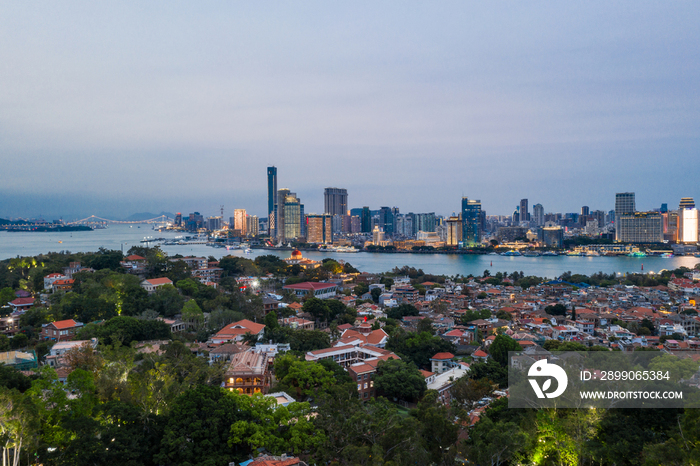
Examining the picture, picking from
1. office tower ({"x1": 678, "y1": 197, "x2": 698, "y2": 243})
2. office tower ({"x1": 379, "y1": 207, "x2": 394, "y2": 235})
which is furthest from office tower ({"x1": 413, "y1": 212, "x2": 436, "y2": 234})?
office tower ({"x1": 678, "y1": 197, "x2": 698, "y2": 243})

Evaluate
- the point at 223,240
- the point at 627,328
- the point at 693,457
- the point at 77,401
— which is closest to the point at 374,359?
the point at 77,401

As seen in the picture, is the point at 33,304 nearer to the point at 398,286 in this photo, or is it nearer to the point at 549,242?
the point at 398,286

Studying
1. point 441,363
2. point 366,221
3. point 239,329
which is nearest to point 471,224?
point 366,221

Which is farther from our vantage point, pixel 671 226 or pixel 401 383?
pixel 671 226

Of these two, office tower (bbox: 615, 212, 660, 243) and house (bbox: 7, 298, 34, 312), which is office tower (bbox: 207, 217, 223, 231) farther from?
house (bbox: 7, 298, 34, 312)

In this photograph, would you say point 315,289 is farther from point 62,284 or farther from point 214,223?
point 214,223
